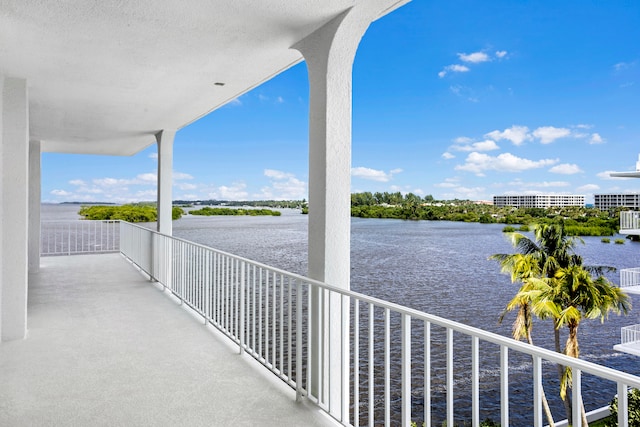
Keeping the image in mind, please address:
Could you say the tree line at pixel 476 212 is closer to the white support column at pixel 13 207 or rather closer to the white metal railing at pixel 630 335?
the white metal railing at pixel 630 335

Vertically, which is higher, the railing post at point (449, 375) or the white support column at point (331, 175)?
the white support column at point (331, 175)

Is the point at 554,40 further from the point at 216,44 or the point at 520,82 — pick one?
the point at 216,44

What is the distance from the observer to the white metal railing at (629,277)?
20.7m

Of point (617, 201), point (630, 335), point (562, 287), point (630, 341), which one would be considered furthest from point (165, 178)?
point (617, 201)

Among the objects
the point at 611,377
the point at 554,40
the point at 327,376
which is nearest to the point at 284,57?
the point at 327,376

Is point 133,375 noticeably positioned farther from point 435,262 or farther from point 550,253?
point 435,262

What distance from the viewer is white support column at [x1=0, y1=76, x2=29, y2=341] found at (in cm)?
403

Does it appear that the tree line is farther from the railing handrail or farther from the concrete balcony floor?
the railing handrail

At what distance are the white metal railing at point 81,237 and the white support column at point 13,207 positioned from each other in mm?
6481

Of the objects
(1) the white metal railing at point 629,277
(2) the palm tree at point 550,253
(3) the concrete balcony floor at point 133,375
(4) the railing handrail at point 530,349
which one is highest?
(4) the railing handrail at point 530,349

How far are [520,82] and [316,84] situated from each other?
61.1m

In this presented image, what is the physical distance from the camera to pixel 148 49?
3432 mm

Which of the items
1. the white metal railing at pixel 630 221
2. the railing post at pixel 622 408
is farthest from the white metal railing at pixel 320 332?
the white metal railing at pixel 630 221

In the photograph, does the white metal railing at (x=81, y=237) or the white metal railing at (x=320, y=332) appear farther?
the white metal railing at (x=81, y=237)
